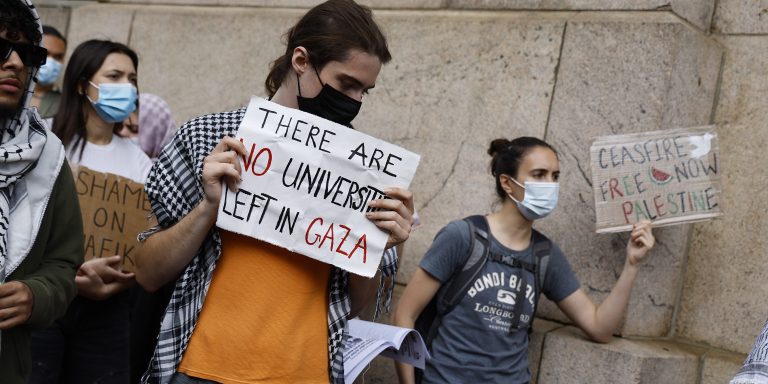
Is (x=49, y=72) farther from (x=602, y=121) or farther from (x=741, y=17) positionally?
(x=741, y=17)

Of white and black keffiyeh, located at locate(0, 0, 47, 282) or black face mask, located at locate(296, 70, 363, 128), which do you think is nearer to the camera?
white and black keffiyeh, located at locate(0, 0, 47, 282)

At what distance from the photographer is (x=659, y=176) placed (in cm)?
436

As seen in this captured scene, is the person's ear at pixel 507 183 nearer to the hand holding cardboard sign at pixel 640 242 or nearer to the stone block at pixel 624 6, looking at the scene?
the hand holding cardboard sign at pixel 640 242

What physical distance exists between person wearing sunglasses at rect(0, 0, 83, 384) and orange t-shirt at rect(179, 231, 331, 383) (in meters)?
0.44

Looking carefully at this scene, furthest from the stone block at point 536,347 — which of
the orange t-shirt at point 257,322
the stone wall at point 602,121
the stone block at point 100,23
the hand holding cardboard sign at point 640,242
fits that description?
the stone block at point 100,23

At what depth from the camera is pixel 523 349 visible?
4266 millimetres

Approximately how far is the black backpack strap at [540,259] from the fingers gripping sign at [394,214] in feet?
5.97

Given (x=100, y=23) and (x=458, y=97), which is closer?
(x=458, y=97)

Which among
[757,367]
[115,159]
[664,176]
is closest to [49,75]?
[115,159]

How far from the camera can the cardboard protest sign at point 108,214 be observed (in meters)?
3.71

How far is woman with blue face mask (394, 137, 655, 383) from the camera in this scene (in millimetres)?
4086

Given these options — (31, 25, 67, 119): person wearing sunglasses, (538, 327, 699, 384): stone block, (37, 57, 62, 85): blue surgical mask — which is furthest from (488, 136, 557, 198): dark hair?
(37, 57, 62, 85): blue surgical mask

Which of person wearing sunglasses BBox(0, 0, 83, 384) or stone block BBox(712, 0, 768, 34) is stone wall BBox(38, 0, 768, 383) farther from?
person wearing sunglasses BBox(0, 0, 83, 384)

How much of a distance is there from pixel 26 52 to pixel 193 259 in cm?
73
